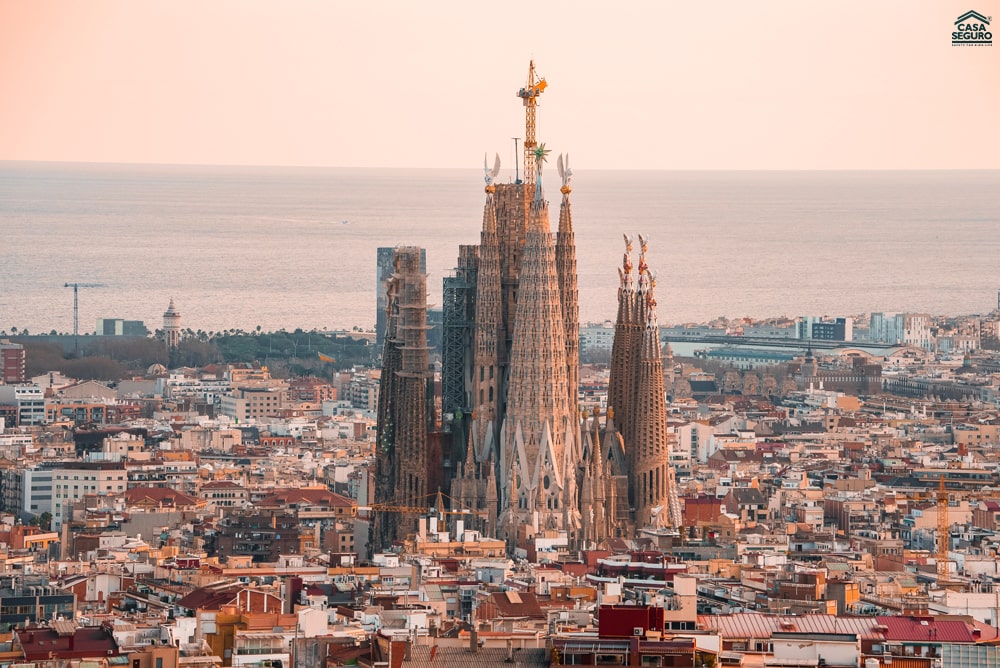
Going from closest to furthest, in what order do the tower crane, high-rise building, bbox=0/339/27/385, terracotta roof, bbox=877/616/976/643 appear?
terracotta roof, bbox=877/616/976/643 < high-rise building, bbox=0/339/27/385 < the tower crane

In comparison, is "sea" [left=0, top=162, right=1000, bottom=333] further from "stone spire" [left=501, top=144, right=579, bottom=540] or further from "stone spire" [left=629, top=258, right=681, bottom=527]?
"stone spire" [left=501, top=144, right=579, bottom=540]

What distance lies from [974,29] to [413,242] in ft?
144

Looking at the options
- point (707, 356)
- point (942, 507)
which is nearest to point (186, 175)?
point (707, 356)

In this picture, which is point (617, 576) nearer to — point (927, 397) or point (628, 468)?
point (628, 468)

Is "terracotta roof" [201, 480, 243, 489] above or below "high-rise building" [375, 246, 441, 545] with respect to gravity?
below

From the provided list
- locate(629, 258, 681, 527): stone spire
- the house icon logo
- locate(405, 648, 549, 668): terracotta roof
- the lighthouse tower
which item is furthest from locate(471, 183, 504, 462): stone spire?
the lighthouse tower

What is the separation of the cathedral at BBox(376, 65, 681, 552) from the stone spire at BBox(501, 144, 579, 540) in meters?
0.01

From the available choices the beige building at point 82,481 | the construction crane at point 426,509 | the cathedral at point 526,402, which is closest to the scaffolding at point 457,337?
the cathedral at point 526,402

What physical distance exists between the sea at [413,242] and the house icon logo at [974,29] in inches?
998

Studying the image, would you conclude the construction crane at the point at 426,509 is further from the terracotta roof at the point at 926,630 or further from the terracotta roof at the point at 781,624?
the terracotta roof at the point at 926,630

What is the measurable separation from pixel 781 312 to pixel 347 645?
324 ft

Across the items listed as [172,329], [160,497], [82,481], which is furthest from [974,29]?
[160,497]

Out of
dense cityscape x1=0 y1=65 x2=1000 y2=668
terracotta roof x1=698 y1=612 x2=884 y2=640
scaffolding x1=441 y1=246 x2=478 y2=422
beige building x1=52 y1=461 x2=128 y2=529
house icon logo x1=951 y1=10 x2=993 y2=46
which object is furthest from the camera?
house icon logo x1=951 y1=10 x2=993 y2=46

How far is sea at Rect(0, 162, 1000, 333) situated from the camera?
409ft
